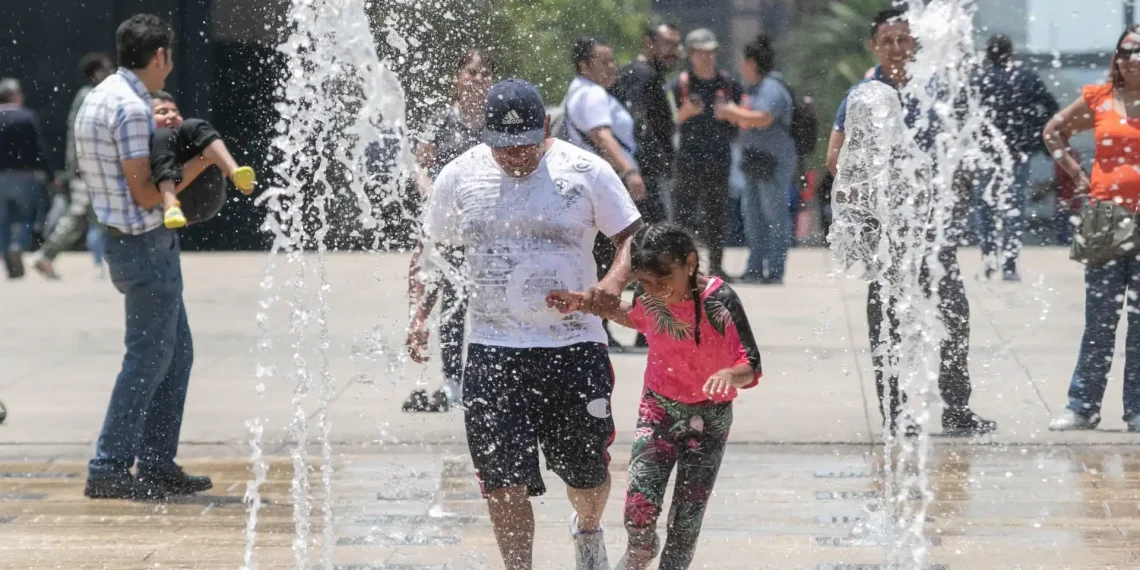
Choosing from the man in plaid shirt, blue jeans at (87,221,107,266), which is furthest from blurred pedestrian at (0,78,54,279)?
the man in plaid shirt

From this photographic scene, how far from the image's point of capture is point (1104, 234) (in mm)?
7027

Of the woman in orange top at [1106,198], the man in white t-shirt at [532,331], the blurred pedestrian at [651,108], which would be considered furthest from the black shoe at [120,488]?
the woman in orange top at [1106,198]

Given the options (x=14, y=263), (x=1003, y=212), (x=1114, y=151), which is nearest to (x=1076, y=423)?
(x=1114, y=151)

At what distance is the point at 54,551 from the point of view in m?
5.60

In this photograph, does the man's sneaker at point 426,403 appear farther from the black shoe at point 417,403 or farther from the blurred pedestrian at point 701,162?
the blurred pedestrian at point 701,162

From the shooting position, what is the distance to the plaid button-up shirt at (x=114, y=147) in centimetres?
617

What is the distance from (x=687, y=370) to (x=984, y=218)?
8955 mm

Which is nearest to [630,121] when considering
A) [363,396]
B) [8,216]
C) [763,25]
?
[363,396]

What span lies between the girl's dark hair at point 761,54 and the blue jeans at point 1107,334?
187 inches

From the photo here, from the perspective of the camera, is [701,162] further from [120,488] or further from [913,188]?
[120,488]

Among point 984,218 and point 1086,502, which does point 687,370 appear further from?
point 984,218

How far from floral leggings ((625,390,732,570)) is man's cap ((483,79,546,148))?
818 millimetres

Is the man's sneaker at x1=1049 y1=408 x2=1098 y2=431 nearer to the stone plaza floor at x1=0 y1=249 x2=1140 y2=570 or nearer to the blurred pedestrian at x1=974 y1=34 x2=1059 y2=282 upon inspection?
the stone plaza floor at x1=0 y1=249 x2=1140 y2=570

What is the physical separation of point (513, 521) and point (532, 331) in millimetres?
544
